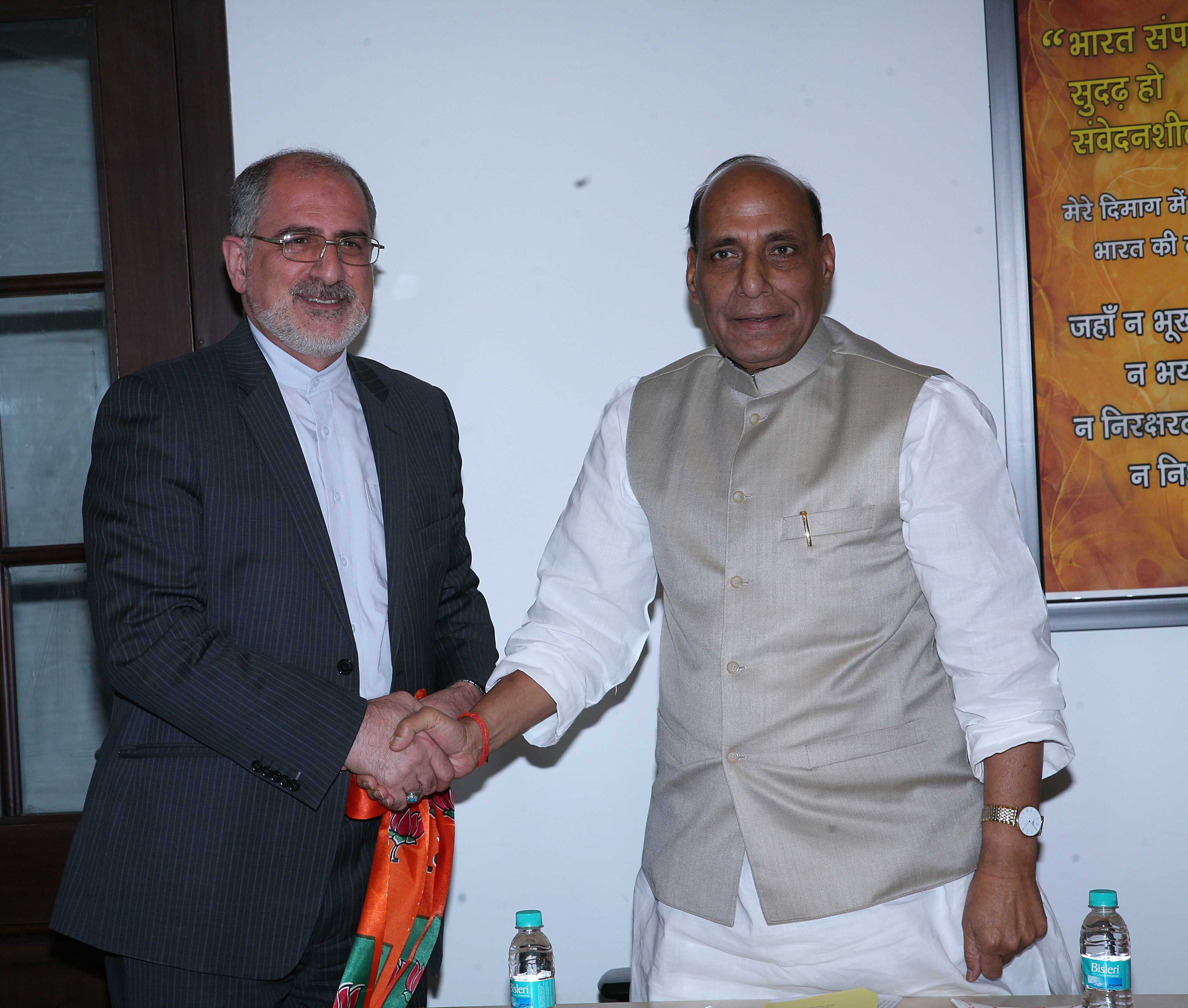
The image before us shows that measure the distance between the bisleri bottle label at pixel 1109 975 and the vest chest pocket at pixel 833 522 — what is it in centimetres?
70

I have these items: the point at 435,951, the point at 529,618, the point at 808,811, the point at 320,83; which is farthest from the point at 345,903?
the point at 320,83

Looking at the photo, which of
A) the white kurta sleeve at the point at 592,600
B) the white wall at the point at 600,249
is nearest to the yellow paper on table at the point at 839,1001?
the white kurta sleeve at the point at 592,600

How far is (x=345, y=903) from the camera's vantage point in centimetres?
198

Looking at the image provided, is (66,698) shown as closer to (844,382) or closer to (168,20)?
(168,20)

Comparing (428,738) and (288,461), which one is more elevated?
(288,461)

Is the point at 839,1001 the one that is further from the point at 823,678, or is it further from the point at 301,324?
the point at 301,324

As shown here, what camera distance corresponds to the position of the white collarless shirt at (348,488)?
2055mm

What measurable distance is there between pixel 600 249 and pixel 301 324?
0.83m

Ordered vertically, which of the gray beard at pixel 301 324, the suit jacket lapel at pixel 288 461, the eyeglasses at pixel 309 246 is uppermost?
the eyeglasses at pixel 309 246

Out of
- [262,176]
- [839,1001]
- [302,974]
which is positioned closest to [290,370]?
[262,176]

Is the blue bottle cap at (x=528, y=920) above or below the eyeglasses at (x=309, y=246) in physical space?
below

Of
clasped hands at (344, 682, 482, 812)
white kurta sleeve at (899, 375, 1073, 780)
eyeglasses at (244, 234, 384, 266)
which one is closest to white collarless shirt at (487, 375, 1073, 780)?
white kurta sleeve at (899, 375, 1073, 780)

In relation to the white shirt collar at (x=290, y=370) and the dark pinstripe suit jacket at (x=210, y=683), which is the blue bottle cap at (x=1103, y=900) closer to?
the dark pinstripe suit jacket at (x=210, y=683)

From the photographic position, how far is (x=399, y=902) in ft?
6.21
